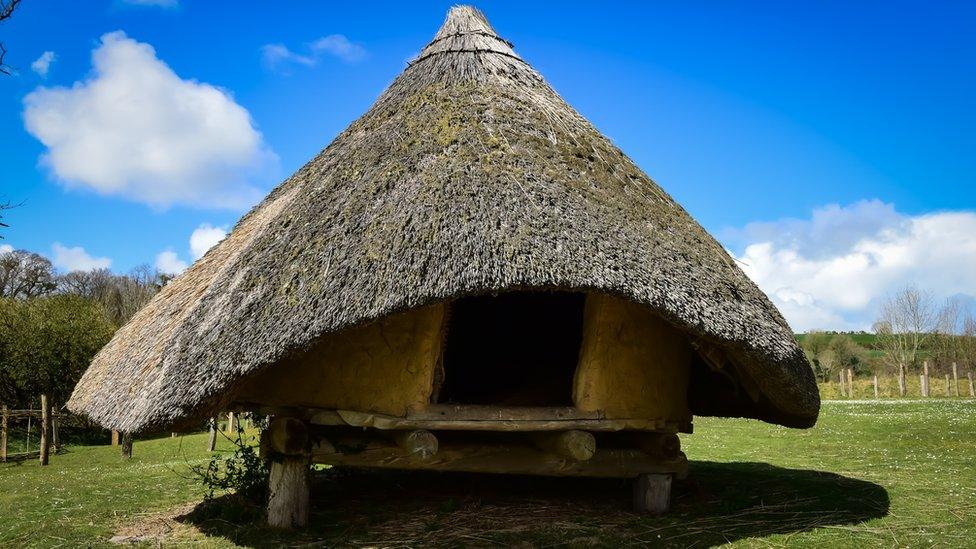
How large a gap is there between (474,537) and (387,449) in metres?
1.13

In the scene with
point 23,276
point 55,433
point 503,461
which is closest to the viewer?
point 503,461

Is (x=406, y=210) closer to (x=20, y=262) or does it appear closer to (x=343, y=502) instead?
(x=343, y=502)

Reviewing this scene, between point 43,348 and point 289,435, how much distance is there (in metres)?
19.4

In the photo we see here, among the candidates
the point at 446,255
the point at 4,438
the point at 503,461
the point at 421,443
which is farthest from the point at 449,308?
the point at 4,438

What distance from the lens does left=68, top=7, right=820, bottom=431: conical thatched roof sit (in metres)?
5.84

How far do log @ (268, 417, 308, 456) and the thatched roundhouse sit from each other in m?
0.02

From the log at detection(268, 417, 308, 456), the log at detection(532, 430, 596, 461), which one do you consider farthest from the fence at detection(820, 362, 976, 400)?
the log at detection(268, 417, 308, 456)

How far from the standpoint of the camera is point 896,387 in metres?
33.1

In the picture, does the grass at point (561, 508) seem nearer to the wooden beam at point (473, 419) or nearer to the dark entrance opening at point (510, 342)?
the wooden beam at point (473, 419)

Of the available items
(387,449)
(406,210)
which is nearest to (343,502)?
(387,449)

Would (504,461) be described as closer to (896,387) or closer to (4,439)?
(4,439)

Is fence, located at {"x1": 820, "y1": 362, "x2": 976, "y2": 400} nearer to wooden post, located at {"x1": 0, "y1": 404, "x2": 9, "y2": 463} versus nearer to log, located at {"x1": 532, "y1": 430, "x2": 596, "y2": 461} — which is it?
→ log, located at {"x1": 532, "y1": 430, "x2": 596, "y2": 461}

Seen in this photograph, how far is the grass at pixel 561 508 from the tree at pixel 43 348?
37.9 feet

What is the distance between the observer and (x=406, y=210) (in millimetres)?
6422
